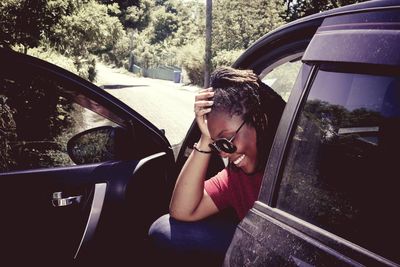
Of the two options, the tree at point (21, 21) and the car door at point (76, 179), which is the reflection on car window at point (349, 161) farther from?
the tree at point (21, 21)

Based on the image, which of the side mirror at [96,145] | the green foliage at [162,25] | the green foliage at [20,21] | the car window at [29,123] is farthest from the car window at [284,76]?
the green foliage at [162,25]

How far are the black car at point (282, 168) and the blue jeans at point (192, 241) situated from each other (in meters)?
0.24

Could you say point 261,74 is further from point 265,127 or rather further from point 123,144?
point 123,144

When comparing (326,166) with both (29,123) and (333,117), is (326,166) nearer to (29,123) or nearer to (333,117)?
(333,117)

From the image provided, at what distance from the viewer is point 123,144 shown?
225 centimetres

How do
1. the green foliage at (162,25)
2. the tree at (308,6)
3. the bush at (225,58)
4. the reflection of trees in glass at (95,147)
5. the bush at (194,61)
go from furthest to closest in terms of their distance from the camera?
the green foliage at (162,25) < the bush at (194,61) < the bush at (225,58) < the tree at (308,6) < the reflection of trees in glass at (95,147)

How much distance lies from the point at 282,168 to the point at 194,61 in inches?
1248

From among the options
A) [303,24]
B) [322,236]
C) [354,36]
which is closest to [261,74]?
[303,24]

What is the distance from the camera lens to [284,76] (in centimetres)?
242

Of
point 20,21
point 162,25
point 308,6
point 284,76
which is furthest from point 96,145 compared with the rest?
point 162,25

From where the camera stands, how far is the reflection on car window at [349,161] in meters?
1.03

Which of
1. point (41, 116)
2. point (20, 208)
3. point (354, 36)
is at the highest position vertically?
point (354, 36)

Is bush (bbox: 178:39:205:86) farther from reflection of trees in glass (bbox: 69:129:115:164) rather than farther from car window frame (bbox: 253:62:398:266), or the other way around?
car window frame (bbox: 253:62:398:266)

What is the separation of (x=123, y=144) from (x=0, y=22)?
25.6 ft
